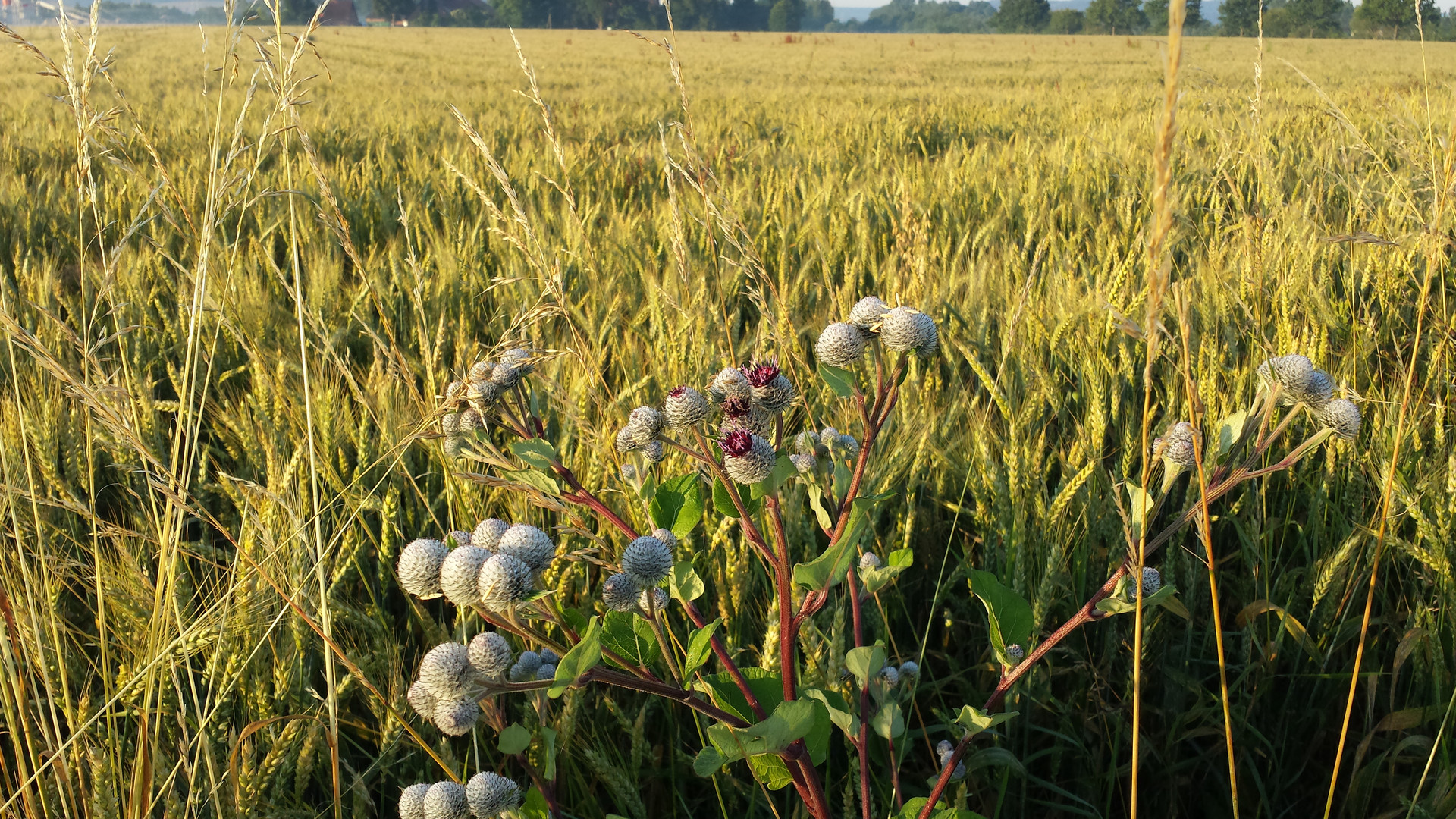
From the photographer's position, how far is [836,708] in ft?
2.46

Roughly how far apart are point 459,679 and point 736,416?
30 centimetres

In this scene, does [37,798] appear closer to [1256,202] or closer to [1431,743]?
[1431,743]

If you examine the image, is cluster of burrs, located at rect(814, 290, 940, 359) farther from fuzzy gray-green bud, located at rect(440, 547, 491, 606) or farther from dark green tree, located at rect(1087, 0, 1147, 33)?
dark green tree, located at rect(1087, 0, 1147, 33)

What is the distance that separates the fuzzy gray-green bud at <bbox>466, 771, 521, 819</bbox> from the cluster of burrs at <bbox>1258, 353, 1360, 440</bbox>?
0.70m

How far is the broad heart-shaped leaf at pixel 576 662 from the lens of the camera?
57cm

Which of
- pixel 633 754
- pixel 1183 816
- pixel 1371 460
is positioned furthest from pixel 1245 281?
pixel 633 754

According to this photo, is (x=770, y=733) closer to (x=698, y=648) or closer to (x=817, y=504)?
(x=698, y=648)

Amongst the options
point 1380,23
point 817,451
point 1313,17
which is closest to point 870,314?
point 817,451

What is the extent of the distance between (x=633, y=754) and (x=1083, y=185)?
124 inches

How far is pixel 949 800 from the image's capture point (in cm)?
104

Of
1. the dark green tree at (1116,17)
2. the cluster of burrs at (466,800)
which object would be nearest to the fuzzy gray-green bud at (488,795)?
the cluster of burrs at (466,800)

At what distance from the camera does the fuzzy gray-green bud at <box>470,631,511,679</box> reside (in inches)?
24.9

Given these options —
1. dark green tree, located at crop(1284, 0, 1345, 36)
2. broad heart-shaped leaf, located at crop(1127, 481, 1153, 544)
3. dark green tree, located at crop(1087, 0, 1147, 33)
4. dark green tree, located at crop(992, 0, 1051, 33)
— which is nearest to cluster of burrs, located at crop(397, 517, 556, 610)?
Result: broad heart-shaped leaf, located at crop(1127, 481, 1153, 544)

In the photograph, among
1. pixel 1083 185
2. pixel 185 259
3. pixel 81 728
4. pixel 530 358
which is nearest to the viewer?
pixel 81 728
